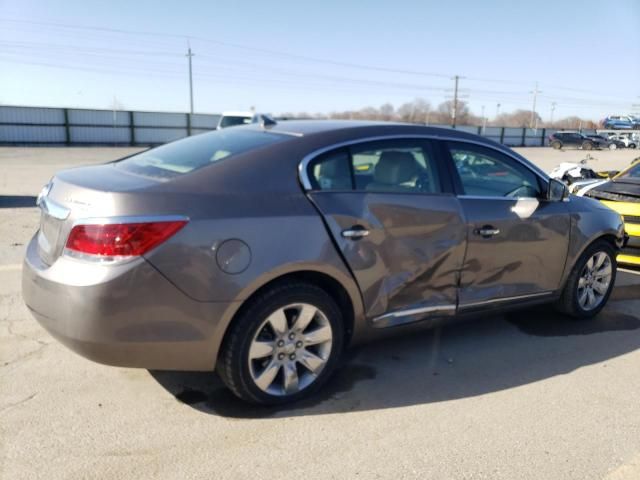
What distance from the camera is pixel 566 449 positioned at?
9.77 ft

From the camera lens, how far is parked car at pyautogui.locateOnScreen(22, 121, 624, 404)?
9.18 feet

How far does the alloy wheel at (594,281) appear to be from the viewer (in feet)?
16.0

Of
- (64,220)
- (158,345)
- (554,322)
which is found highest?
(64,220)

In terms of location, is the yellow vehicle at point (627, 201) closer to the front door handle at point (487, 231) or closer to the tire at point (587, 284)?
the tire at point (587, 284)

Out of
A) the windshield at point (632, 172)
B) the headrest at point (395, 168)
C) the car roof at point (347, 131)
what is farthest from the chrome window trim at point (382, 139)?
the windshield at point (632, 172)

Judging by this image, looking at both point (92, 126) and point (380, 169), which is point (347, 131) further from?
point (92, 126)

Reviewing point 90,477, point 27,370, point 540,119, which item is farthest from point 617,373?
point 540,119

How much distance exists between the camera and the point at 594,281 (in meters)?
Answer: 4.99

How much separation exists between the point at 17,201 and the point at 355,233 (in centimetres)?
893

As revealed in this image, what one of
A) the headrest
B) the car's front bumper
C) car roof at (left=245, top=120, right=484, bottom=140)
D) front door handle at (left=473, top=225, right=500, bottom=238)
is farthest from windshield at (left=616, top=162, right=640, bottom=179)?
the headrest

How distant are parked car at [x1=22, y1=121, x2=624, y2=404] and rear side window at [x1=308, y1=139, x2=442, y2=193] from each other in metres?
0.01

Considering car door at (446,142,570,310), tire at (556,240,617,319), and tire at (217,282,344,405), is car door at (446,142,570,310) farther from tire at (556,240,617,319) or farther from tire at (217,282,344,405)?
tire at (217,282,344,405)

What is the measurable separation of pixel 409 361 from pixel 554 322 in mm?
1724

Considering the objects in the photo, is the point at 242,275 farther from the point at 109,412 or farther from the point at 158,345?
the point at 109,412
